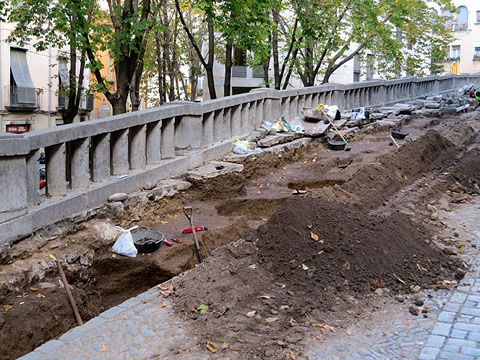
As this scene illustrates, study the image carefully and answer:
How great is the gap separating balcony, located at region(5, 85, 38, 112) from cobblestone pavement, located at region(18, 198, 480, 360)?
80.9ft

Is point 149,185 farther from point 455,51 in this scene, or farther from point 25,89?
point 455,51

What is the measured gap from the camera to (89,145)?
763 cm

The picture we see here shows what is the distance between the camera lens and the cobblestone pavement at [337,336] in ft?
14.2

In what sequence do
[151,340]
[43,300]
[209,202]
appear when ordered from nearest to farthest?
[151,340], [43,300], [209,202]

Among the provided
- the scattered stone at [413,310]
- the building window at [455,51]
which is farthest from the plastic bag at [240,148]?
the building window at [455,51]

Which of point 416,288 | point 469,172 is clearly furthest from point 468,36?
point 416,288

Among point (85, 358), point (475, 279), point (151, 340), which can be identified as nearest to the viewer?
point (85, 358)

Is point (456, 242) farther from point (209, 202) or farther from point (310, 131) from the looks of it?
point (310, 131)

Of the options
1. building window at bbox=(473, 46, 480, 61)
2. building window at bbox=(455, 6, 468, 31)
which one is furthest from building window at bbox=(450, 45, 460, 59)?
building window at bbox=(455, 6, 468, 31)

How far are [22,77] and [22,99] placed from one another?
1314 millimetres

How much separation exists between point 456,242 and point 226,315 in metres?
3.70

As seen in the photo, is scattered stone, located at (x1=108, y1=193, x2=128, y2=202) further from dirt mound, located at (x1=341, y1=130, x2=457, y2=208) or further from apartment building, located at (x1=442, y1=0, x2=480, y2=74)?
apartment building, located at (x1=442, y1=0, x2=480, y2=74)

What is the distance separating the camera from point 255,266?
590 cm

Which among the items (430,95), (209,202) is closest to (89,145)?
(209,202)
